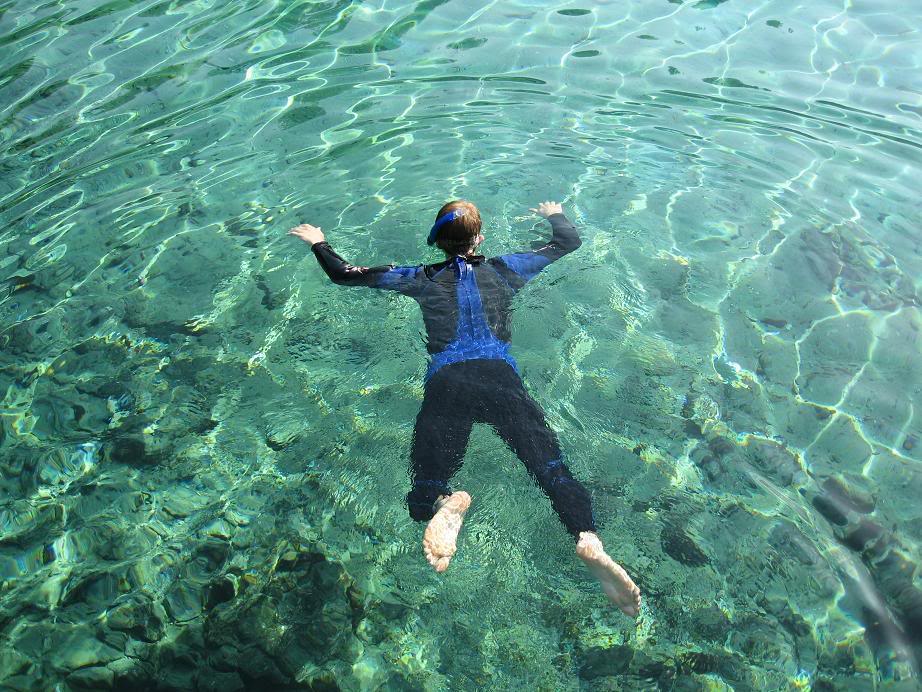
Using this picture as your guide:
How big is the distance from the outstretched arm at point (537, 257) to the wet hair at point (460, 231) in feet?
0.71

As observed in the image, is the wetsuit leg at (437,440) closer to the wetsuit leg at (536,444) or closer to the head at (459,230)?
the wetsuit leg at (536,444)

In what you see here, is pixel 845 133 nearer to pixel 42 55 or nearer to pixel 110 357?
pixel 110 357

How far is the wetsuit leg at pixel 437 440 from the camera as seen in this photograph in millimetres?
3268

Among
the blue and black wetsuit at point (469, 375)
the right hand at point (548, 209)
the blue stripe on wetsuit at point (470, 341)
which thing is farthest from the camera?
the right hand at point (548, 209)

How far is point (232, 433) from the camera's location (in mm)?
3791

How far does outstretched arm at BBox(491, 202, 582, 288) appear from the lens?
415 cm

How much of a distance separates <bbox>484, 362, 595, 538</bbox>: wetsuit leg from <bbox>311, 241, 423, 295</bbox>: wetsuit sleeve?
74 cm

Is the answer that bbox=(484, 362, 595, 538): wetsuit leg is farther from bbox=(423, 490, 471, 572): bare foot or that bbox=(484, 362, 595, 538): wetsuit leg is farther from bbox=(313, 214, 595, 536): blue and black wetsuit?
bbox=(423, 490, 471, 572): bare foot

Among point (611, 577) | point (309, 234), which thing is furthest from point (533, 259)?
point (611, 577)

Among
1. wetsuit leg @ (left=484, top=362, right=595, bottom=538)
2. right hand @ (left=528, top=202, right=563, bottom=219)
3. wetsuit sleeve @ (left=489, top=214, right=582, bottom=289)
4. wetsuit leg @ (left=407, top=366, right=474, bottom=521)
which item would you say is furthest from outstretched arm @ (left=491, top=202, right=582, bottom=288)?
wetsuit leg @ (left=407, top=366, right=474, bottom=521)

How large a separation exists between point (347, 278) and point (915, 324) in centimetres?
351

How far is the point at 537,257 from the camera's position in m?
4.26

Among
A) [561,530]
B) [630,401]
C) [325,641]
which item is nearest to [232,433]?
[325,641]

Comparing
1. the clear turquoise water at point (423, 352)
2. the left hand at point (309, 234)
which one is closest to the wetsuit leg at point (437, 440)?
the clear turquoise water at point (423, 352)
